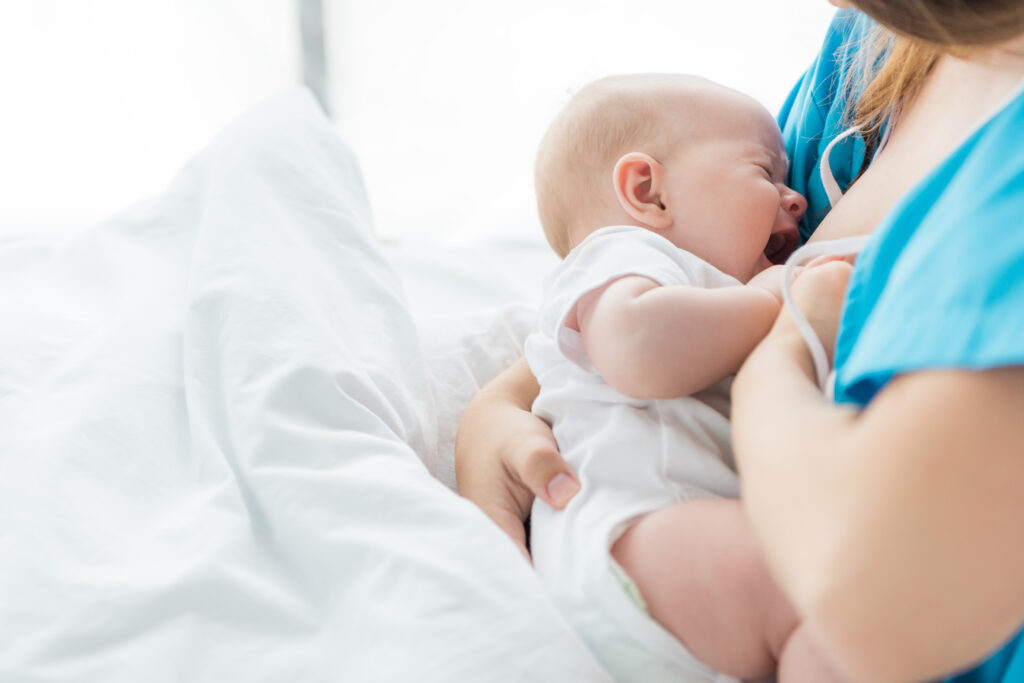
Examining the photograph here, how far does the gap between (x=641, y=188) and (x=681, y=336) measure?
0.27m

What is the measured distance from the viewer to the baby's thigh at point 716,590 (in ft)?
1.64

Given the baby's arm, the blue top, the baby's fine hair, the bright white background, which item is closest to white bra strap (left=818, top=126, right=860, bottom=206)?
the baby's fine hair

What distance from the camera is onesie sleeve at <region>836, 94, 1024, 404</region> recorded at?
0.35 metres

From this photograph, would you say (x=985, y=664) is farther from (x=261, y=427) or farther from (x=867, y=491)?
(x=261, y=427)

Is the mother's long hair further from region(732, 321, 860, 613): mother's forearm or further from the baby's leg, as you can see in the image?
the baby's leg

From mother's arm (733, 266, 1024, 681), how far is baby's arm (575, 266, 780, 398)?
0.67ft

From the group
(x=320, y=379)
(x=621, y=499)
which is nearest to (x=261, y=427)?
(x=320, y=379)

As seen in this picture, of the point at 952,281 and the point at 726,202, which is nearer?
the point at 952,281

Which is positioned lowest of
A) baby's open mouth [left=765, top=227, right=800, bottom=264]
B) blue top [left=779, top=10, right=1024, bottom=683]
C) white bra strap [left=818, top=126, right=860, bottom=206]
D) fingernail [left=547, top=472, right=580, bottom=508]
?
fingernail [left=547, top=472, right=580, bottom=508]

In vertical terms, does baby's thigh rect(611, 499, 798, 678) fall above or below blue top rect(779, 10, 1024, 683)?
below

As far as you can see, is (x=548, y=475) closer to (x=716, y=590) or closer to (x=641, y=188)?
(x=716, y=590)

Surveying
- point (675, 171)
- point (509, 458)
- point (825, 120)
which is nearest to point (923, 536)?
point (509, 458)

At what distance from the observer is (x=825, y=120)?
0.89 meters

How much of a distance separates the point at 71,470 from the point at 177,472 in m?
0.08
